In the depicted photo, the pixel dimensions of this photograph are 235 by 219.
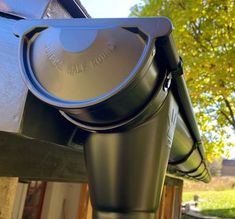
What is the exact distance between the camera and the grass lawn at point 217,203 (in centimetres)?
1296

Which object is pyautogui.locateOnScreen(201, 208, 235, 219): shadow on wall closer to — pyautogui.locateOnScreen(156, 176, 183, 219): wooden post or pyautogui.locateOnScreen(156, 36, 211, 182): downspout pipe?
pyautogui.locateOnScreen(156, 176, 183, 219): wooden post

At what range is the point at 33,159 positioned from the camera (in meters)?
0.89

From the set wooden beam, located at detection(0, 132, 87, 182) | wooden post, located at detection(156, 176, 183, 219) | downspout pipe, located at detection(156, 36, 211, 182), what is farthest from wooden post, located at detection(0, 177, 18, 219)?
wooden post, located at detection(156, 176, 183, 219)

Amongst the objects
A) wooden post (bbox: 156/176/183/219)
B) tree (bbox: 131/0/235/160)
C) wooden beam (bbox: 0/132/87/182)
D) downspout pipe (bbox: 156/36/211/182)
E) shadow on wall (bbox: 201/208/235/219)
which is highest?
tree (bbox: 131/0/235/160)

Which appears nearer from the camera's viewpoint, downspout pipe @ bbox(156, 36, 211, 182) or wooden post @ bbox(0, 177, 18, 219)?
downspout pipe @ bbox(156, 36, 211, 182)

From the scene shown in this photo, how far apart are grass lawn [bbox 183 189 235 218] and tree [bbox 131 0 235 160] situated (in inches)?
Result: 291

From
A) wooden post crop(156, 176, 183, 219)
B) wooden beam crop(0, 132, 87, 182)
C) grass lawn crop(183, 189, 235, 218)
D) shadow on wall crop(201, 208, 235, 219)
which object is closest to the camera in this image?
wooden beam crop(0, 132, 87, 182)

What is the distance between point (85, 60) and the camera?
54 cm

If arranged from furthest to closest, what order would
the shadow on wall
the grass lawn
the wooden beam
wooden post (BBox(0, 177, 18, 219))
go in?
the grass lawn → the shadow on wall → wooden post (BBox(0, 177, 18, 219)) → the wooden beam

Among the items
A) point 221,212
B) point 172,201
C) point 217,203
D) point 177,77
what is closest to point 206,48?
point 172,201

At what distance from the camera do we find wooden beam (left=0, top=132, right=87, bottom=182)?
75 cm

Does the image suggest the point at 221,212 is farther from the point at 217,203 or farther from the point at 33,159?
the point at 33,159

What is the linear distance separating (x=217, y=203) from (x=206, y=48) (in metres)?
11.6

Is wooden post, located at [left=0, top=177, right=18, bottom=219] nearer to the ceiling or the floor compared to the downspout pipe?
nearer to the floor
